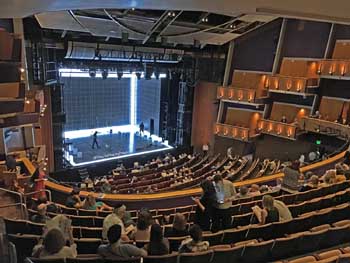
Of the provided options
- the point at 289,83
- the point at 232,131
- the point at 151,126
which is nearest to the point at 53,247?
the point at 289,83

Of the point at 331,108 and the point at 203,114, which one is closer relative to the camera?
the point at 331,108

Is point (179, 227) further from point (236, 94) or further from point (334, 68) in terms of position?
point (236, 94)

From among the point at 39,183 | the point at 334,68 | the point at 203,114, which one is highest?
the point at 334,68

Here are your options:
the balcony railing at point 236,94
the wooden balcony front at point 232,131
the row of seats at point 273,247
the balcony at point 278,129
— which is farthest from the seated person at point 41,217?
the wooden balcony front at point 232,131

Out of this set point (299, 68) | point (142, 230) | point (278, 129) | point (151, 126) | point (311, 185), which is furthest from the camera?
point (151, 126)

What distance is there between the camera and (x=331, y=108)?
1384 centimetres

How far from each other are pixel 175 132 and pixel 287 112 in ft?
19.9

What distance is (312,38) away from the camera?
1446cm

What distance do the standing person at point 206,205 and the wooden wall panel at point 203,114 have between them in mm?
13389

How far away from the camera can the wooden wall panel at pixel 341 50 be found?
13.2 meters

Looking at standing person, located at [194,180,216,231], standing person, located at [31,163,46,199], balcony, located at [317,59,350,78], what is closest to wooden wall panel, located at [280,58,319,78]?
balcony, located at [317,59,350,78]

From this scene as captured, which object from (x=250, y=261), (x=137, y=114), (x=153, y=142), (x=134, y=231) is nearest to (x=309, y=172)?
(x=250, y=261)

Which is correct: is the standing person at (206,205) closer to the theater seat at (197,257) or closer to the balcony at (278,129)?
the theater seat at (197,257)

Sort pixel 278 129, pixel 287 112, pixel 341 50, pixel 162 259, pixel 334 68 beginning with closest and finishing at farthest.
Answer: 1. pixel 162 259
2. pixel 334 68
3. pixel 341 50
4. pixel 278 129
5. pixel 287 112
